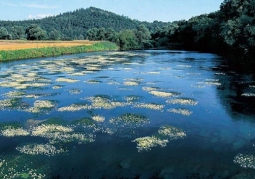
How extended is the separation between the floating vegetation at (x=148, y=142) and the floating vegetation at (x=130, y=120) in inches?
145

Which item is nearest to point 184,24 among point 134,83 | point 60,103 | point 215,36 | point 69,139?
point 215,36

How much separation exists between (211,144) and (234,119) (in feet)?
23.6

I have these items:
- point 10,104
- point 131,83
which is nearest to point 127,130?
point 10,104

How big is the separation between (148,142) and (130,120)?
5691mm

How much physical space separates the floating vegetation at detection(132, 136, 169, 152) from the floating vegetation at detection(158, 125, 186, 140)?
113 cm

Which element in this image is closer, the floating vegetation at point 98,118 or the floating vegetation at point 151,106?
the floating vegetation at point 98,118

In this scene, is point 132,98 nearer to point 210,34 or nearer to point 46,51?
point 46,51

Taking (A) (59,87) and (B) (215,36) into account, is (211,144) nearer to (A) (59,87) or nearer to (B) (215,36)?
(A) (59,87)

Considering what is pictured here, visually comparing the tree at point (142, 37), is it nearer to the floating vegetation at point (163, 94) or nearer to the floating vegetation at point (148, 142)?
the floating vegetation at point (163, 94)

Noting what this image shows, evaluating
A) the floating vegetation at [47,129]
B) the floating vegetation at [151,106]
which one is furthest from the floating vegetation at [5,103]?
the floating vegetation at [151,106]

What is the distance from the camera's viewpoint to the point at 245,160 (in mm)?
19906

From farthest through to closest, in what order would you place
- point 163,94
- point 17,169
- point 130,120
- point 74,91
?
1. point 74,91
2. point 163,94
3. point 130,120
4. point 17,169

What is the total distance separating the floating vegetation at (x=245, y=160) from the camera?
19.2m

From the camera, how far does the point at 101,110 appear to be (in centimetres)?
3145
